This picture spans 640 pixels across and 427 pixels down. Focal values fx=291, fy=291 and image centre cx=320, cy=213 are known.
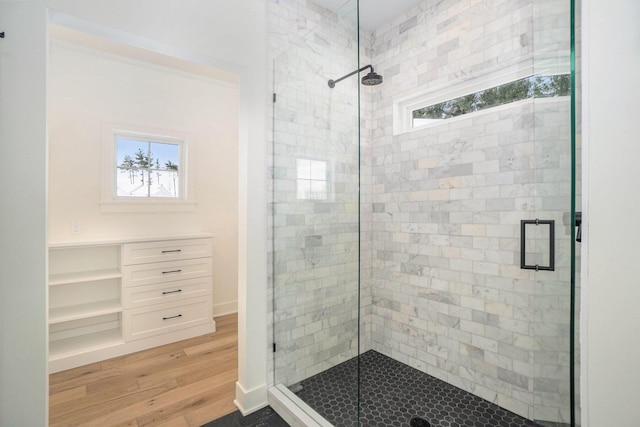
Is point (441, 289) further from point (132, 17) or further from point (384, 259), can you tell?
point (132, 17)

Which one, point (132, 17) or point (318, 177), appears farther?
point (318, 177)

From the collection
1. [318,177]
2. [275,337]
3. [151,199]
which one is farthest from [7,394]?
[151,199]

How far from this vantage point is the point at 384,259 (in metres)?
2.64

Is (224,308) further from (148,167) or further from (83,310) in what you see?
(148,167)

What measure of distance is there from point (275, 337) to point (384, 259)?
3.83ft

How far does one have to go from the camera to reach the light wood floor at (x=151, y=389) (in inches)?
73.4

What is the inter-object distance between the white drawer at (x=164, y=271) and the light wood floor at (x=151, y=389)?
67 centimetres

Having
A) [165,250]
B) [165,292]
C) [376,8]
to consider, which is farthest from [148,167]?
[376,8]

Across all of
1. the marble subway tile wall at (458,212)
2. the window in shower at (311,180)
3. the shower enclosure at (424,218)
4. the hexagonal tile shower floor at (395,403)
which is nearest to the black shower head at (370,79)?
the shower enclosure at (424,218)

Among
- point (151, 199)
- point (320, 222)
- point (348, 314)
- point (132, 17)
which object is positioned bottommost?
point (348, 314)

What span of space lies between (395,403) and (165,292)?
2.36 metres

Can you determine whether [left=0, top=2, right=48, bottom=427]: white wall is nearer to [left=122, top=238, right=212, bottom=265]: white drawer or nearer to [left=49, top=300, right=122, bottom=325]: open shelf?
[left=49, top=300, right=122, bottom=325]: open shelf

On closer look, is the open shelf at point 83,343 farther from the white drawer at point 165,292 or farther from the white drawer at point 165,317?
the white drawer at point 165,292

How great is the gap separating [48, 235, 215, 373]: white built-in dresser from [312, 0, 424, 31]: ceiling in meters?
2.51
